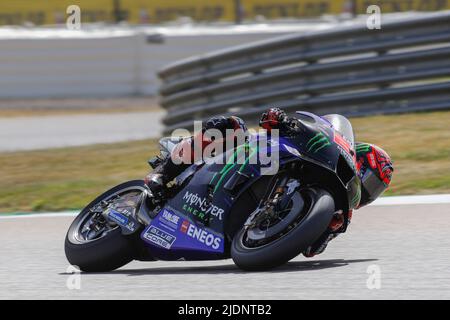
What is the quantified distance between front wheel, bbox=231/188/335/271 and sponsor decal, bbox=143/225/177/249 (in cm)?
47

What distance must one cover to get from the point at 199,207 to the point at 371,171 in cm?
93

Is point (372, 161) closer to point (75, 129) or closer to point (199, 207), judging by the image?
point (199, 207)

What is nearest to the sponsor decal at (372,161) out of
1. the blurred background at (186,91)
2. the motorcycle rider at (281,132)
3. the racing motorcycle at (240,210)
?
the motorcycle rider at (281,132)

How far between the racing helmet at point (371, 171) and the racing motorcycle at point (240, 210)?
0.55ft

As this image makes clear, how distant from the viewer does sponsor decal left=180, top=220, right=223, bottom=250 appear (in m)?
4.93

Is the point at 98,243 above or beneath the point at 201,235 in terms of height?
beneath

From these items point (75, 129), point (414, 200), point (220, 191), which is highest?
point (220, 191)

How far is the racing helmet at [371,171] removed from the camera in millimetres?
5113

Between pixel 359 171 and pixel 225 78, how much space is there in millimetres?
6201

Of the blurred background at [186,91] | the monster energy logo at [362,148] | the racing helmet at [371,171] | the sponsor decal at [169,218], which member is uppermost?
the monster energy logo at [362,148]

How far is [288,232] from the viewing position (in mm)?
4543

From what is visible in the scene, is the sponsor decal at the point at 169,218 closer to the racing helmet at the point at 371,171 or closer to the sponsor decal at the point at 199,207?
the sponsor decal at the point at 199,207

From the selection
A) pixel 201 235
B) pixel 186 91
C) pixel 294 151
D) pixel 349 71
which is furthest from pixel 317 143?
pixel 186 91

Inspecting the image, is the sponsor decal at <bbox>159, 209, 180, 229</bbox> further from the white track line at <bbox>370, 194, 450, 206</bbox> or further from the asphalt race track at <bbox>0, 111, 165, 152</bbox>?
the asphalt race track at <bbox>0, 111, 165, 152</bbox>
